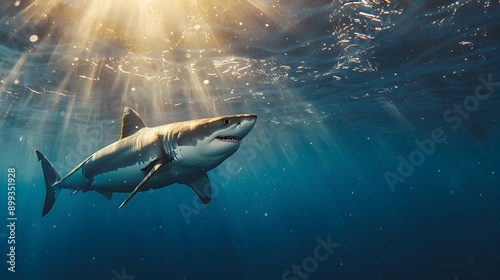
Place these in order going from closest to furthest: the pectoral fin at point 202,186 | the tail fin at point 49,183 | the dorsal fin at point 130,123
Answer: the pectoral fin at point 202,186
the dorsal fin at point 130,123
the tail fin at point 49,183

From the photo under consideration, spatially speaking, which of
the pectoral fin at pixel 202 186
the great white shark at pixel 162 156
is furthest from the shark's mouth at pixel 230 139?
the pectoral fin at pixel 202 186

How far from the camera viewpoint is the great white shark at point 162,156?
4.91 meters

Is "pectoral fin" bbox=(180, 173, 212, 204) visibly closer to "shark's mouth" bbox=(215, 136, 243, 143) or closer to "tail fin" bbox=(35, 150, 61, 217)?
"shark's mouth" bbox=(215, 136, 243, 143)

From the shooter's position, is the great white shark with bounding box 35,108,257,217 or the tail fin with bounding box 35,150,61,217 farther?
the tail fin with bounding box 35,150,61,217

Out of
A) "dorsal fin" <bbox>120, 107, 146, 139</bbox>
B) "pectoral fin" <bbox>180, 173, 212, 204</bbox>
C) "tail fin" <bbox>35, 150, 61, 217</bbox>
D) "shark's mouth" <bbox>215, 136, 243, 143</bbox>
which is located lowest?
"shark's mouth" <bbox>215, 136, 243, 143</bbox>

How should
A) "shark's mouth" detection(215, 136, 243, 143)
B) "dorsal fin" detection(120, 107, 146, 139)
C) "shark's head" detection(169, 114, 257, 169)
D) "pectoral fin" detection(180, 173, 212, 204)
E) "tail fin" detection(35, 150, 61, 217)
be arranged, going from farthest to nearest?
1. "tail fin" detection(35, 150, 61, 217)
2. "dorsal fin" detection(120, 107, 146, 139)
3. "pectoral fin" detection(180, 173, 212, 204)
4. "shark's mouth" detection(215, 136, 243, 143)
5. "shark's head" detection(169, 114, 257, 169)

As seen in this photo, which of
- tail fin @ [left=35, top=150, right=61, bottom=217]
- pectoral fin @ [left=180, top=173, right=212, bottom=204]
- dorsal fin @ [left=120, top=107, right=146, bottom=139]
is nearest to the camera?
pectoral fin @ [left=180, top=173, right=212, bottom=204]

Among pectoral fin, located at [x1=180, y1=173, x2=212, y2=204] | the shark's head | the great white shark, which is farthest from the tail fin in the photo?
the shark's head

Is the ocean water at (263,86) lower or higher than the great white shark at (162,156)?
higher

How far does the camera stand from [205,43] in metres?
12.0

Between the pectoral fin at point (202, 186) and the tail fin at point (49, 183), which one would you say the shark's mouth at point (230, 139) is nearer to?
the pectoral fin at point (202, 186)

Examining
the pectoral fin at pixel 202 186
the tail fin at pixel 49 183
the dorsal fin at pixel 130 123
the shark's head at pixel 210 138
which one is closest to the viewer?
the shark's head at pixel 210 138

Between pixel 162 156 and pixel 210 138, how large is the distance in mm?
1372

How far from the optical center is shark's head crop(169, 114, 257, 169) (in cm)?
454
